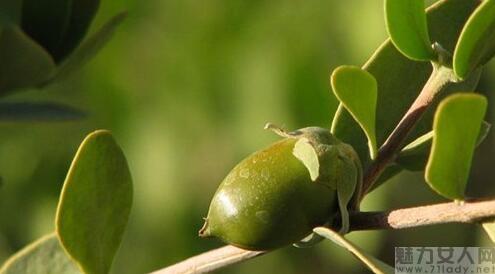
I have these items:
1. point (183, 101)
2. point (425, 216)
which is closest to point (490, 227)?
point (425, 216)

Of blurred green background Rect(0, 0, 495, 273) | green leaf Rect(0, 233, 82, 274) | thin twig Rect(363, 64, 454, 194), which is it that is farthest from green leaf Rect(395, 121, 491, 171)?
blurred green background Rect(0, 0, 495, 273)

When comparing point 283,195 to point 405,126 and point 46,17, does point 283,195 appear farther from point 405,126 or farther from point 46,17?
point 46,17

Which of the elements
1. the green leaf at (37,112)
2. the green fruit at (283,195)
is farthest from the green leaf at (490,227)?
the green leaf at (37,112)

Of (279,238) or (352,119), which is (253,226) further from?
(352,119)

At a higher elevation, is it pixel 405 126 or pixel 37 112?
pixel 405 126

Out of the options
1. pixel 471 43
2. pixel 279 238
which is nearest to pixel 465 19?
pixel 471 43

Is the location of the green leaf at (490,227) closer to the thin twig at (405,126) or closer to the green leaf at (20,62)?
the thin twig at (405,126)
